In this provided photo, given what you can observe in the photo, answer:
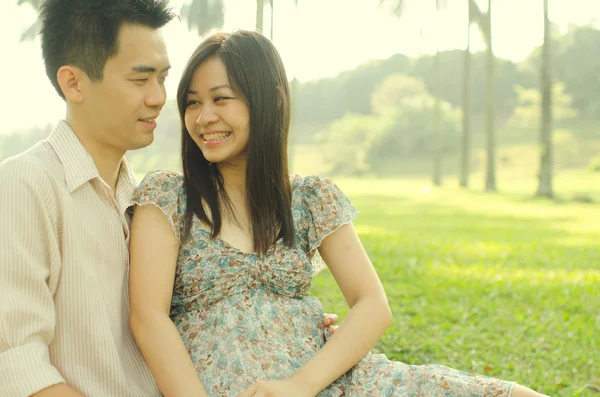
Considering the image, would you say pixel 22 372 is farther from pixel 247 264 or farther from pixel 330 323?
pixel 330 323

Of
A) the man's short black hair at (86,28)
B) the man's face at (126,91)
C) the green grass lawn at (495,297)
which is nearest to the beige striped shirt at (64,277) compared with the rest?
the man's face at (126,91)

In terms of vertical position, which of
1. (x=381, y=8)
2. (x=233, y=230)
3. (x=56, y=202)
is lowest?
(x=233, y=230)

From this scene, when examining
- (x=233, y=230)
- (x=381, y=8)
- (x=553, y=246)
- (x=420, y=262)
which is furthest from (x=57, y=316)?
(x=381, y=8)

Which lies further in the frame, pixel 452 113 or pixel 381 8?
pixel 452 113

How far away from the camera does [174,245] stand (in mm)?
2182

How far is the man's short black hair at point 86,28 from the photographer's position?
7.20 ft

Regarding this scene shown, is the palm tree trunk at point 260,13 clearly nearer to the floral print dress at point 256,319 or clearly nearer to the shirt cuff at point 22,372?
the floral print dress at point 256,319

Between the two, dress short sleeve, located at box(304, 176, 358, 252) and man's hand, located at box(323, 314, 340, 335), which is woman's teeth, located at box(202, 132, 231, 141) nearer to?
dress short sleeve, located at box(304, 176, 358, 252)

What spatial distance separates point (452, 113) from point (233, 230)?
174 ft

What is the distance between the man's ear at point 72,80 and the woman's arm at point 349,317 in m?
0.93

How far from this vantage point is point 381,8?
21109 millimetres

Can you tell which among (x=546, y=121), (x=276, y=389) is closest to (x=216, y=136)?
(x=276, y=389)

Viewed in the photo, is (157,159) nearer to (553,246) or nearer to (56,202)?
(553,246)

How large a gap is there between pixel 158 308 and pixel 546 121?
62.9 ft
